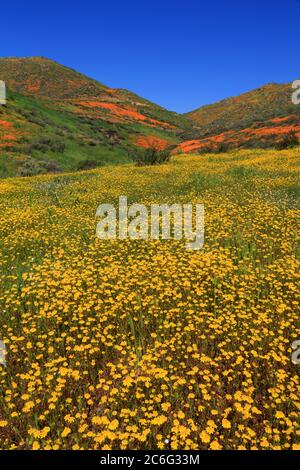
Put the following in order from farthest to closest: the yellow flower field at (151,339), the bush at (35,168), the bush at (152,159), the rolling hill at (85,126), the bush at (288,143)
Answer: the rolling hill at (85,126)
the bush at (35,168)
the bush at (288,143)
the bush at (152,159)
the yellow flower field at (151,339)

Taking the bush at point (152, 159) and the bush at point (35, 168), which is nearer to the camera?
the bush at point (152, 159)

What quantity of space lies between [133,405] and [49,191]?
51.1ft

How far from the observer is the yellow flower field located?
4.15 meters

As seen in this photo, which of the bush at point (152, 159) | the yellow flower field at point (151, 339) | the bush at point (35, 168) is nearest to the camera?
the yellow flower field at point (151, 339)

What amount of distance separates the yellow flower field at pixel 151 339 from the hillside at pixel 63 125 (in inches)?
949

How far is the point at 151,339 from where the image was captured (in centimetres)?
573

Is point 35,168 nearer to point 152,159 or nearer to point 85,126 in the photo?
point 152,159

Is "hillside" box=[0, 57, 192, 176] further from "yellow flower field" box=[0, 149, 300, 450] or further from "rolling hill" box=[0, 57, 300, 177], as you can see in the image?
"yellow flower field" box=[0, 149, 300, 450]

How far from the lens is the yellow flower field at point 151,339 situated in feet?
13.6

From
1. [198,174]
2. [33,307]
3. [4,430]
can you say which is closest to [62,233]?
[33,307]

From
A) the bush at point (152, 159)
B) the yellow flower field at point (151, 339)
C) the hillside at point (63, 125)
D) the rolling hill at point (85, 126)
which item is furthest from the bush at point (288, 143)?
the yellow flower field at point (151, 339)

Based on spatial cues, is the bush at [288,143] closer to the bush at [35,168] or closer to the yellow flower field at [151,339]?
the bush at [35,168]

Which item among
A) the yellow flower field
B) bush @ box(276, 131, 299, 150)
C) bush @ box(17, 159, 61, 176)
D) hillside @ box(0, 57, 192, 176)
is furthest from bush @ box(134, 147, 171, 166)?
the yellow flower field
